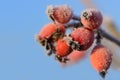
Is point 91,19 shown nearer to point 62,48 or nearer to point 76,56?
point 62,48

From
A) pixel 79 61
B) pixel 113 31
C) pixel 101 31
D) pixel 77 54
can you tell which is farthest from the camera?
pixel 113 31

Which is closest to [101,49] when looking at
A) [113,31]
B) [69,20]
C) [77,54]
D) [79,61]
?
[69,20]

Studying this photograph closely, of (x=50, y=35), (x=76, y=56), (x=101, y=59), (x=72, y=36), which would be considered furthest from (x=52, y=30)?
(x=76, y=56)

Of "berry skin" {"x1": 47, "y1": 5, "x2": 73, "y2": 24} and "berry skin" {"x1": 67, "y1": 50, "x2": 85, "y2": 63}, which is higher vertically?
"berry skin" {"x1": 47, "y1": 5, "x2": 73, "y2": 24}

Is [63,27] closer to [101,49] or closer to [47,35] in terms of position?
[47,35]

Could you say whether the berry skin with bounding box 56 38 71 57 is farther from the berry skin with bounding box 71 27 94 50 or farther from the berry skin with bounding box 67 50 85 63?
the berry skin with bounding box 67 50 85 63

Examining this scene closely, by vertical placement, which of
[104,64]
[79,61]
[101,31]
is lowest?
[79,61]

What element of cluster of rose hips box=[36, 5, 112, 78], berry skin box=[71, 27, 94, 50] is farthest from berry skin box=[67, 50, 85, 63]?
berry skin box=[71, 27, 94, 50]
